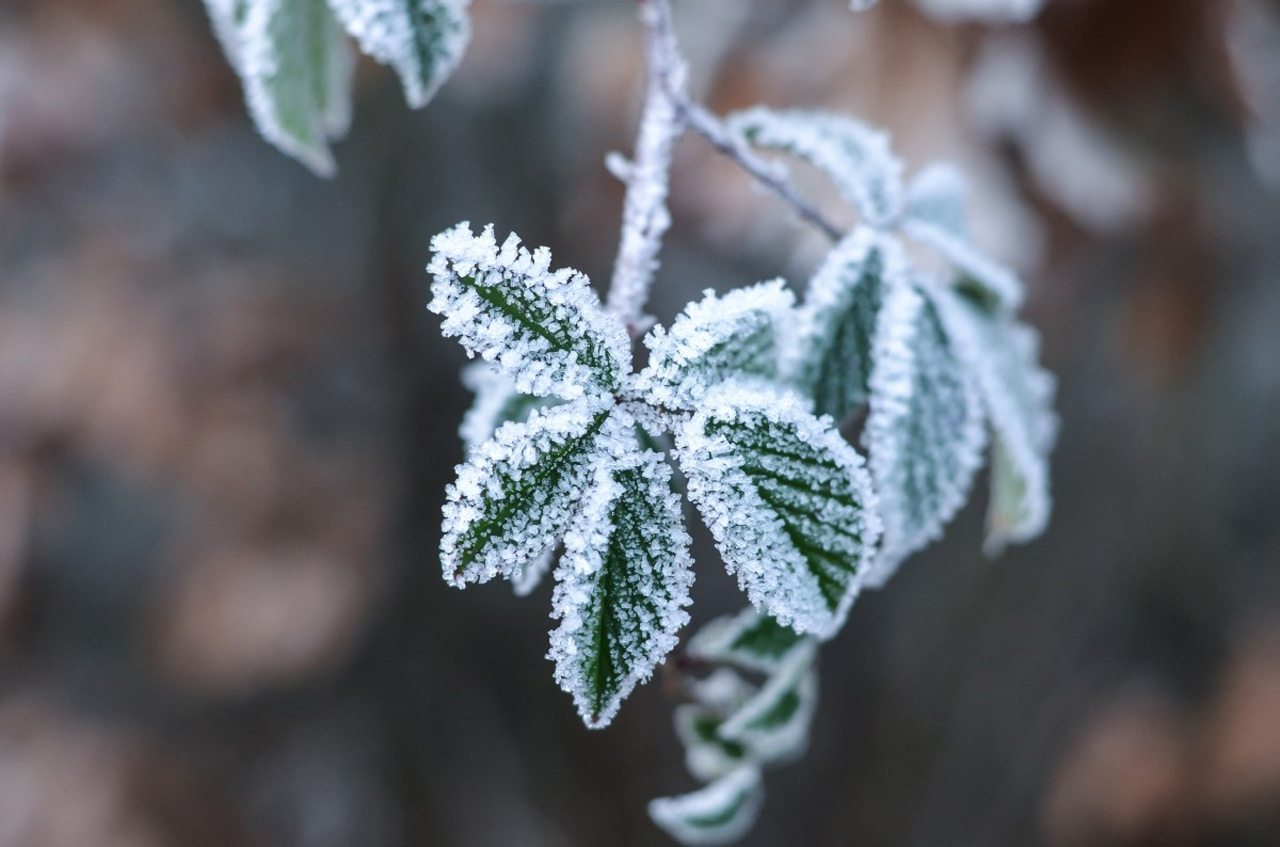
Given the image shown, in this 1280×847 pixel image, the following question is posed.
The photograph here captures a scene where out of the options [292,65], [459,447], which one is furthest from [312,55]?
[459,447]

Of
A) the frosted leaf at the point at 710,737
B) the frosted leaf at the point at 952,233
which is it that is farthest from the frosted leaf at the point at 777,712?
the frosted leaf at the point at 952,233

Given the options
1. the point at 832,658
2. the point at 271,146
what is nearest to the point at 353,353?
the point at 271,146

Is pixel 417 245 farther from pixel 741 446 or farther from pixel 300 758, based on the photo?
pixel 741 446

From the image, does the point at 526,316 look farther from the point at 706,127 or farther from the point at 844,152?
the point at 844,152

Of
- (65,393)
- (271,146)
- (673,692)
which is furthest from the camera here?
(271,146)

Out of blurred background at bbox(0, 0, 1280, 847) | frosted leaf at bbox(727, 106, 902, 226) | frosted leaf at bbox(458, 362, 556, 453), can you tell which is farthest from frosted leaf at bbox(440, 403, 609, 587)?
blurred background at bbox(0, 0, 1280, 847)

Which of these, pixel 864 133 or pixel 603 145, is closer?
pixel 864 133
